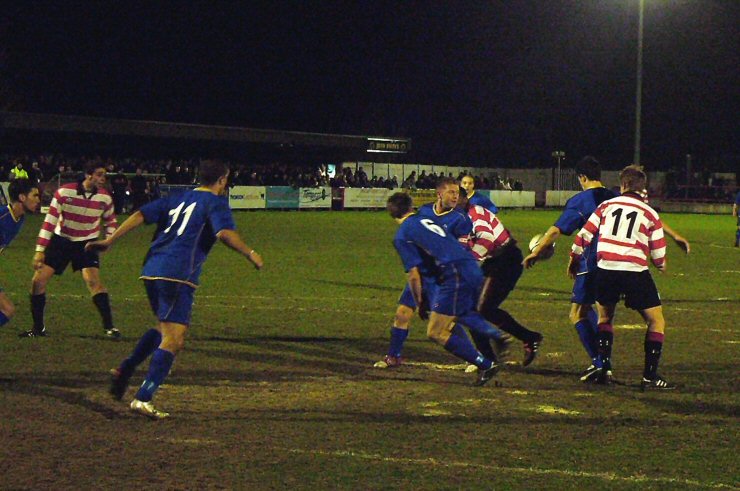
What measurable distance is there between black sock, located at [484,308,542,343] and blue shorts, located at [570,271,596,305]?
21.8 inches

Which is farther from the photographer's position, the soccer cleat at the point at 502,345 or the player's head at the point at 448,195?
the player's head at the point at 448,195

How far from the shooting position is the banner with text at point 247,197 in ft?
143

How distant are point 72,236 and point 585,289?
18.5 feet

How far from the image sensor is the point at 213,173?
24.6 feet

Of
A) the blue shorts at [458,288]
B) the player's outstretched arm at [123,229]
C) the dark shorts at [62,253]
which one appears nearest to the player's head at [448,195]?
the blue shorts at [458,288]

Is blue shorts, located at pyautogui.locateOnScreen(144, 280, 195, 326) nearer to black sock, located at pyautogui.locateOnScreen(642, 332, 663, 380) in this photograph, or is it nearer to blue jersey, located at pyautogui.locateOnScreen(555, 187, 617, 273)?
blue jersey, located at pyautogui.locateOnScreen(555, 187, 617, 273)

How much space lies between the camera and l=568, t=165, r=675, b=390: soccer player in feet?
28.1

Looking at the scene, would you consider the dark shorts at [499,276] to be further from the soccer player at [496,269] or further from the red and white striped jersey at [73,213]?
the red and white striped jersey at [73,213]

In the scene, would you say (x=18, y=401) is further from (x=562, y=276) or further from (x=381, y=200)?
(x=381, y=200)

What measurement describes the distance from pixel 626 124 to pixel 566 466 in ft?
246

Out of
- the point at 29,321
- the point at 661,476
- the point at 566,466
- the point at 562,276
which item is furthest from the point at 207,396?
the point at 562,276

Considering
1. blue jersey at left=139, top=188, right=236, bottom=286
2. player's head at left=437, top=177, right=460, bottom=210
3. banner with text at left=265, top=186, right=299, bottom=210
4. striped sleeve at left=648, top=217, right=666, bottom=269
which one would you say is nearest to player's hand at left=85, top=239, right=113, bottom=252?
blue jersey at left=139, top=188, right=236, bottom=286

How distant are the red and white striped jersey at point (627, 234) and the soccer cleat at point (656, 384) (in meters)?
0.94

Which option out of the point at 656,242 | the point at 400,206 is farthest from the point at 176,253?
the point at 656,242
